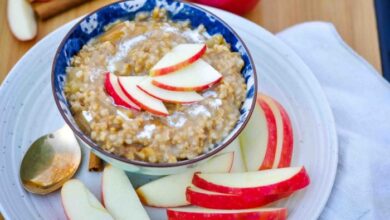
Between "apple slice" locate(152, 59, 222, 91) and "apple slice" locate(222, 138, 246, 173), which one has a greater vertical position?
"apple slice" locate(152, 59, 222, 91)

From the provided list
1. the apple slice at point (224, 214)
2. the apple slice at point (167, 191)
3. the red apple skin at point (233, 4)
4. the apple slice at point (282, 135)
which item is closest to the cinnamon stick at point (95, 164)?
the apple slice at point (167, 191)

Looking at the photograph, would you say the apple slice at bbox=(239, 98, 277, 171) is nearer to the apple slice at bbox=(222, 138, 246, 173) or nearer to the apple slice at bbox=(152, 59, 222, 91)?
the apple slice at bbox=(222, 138, 246, 173)

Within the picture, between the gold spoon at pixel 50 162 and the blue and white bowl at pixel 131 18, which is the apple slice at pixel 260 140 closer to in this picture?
the blue and white bowl at pixel 131 18

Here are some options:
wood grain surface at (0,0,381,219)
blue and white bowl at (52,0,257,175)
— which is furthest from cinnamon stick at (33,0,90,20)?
blue and white bowl at (52,0,257,175)

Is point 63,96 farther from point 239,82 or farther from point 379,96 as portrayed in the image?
point 379,96

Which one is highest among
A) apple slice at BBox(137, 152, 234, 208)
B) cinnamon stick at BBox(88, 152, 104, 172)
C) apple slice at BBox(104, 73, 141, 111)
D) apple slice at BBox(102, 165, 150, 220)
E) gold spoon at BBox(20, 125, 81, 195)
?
apple slice at BBox(104, 73, 141, 111)

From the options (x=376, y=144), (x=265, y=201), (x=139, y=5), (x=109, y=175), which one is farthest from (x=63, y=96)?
(x=376, y=144)
